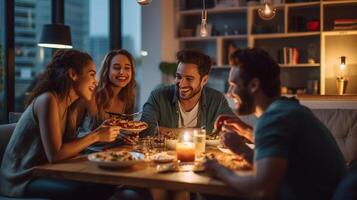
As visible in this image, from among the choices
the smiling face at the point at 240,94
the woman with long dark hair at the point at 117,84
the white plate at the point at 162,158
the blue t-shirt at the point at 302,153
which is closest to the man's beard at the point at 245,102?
the smiling face at the point at 240,94

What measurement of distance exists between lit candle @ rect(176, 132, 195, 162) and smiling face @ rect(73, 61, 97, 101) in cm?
57

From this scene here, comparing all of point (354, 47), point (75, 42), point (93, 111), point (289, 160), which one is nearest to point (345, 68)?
point (354, 47)

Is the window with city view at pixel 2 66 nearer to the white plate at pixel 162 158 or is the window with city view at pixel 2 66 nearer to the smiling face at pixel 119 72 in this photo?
the smiling face at pixel 119 72

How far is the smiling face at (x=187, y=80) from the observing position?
259 cm

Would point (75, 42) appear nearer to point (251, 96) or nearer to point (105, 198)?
point (105, 198)

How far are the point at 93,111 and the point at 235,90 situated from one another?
1.10 meters

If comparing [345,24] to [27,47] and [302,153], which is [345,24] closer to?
[27,47]

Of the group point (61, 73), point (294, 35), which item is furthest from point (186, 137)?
point (294, 35)

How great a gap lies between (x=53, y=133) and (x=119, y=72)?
0.93 m

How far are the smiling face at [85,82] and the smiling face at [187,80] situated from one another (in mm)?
698

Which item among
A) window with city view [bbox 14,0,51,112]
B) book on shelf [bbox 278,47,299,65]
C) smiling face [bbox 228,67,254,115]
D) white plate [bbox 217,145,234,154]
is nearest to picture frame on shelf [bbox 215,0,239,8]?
book on shelf [bbox 278,47,299,65]

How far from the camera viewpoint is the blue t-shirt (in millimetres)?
1379

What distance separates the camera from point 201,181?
1.46 meters

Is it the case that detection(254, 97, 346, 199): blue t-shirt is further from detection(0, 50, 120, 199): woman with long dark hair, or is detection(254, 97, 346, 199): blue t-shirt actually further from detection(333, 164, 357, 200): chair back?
detection(0, 50, 120, 199): woman with long dark hair
